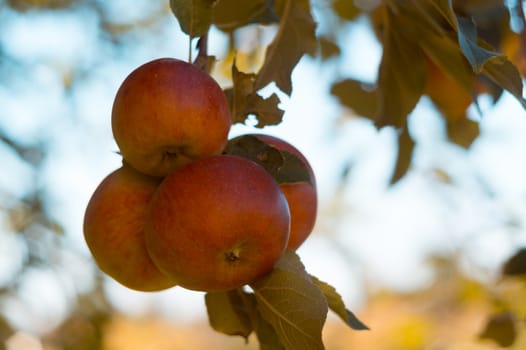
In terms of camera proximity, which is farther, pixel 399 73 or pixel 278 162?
pixel 399 73

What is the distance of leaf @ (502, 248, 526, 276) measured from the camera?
67.6 inches

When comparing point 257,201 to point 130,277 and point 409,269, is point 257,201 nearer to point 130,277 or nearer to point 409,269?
point 130,277

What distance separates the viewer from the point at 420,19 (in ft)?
4.25

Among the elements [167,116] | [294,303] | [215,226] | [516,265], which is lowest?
[516,265]

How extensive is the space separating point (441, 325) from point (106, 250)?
2923 millimetres

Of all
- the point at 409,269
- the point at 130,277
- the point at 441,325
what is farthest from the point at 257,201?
the point at 409,269

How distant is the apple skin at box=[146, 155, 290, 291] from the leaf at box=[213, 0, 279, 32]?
1.66 ft

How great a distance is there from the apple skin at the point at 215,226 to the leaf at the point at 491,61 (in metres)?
0.34

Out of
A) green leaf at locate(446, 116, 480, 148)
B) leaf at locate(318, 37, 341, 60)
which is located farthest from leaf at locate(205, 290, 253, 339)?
leaf at locate(318, 37, 341, 60)

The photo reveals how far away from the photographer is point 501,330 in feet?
5.97

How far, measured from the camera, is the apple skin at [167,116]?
93cm

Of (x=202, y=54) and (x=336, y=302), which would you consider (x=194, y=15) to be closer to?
(x=202, y=54)

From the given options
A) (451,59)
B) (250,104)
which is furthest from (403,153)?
(250,104)

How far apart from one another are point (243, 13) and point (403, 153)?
0.49 metres
